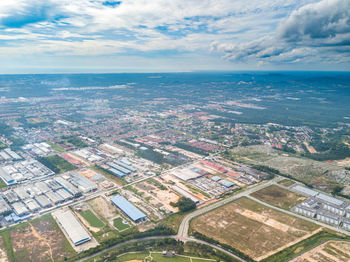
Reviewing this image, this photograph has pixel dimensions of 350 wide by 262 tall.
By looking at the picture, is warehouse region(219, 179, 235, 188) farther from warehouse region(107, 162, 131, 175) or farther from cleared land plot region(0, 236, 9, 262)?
cleared land plot region(0, 236, 9, 262)

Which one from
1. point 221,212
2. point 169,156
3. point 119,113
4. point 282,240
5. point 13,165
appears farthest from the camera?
point 119,113

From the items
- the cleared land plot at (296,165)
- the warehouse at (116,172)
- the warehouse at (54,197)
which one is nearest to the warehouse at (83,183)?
the warehouse at (54,197)

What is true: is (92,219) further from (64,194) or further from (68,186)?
(68,186)

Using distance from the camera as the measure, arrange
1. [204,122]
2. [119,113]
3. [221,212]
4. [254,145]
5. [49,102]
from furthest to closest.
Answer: [49,102]
[119,113]
[204,122]
[254,145]
[221,212]

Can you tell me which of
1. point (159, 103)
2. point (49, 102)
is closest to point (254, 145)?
point (159, 103)

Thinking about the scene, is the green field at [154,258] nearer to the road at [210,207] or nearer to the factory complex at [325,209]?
the road at [210,207]

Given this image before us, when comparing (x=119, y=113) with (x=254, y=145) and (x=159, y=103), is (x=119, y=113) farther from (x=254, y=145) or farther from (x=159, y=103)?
(x=254, y=145)

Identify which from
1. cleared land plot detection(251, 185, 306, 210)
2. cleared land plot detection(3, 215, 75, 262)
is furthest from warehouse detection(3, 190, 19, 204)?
cleared land plot detection(251, 185, 306, 210)
